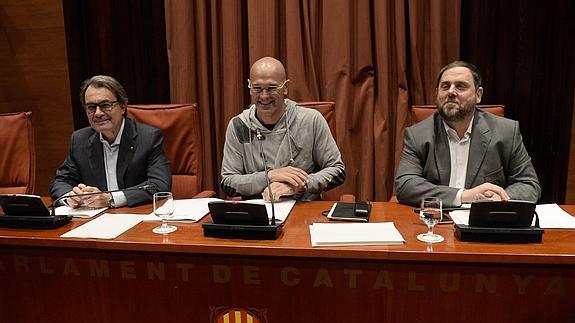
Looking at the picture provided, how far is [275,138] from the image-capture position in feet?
8.02

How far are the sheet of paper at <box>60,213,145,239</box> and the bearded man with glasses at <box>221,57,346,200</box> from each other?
55cm

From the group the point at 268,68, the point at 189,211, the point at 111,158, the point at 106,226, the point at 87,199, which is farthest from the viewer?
the point at 111,158

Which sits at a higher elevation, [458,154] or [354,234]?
[458,154]

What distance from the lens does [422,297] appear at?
1.52m

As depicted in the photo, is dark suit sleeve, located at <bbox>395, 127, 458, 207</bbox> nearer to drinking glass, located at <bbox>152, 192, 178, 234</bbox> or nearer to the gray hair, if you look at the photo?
drinking glass, located at <bbox>152, 192, 178, 234</bbox>

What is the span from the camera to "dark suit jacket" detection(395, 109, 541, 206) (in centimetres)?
215

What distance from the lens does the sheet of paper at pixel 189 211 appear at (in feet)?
6.05

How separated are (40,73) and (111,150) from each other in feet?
5.81

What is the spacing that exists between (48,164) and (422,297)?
328 centimetres

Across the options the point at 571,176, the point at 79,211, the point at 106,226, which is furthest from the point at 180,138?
the point at 571,176

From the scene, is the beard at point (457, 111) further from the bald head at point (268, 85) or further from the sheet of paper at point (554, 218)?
the bald head at point (268, 85)

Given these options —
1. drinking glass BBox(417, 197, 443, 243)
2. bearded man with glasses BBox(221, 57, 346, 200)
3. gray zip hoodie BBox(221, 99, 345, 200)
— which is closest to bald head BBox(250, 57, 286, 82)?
bearded man with glasses BBox(221, 57, 346, 200)

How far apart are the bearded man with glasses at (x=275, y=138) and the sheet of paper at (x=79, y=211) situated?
585mm

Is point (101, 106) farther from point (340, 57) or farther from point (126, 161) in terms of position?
point (340, 57)
